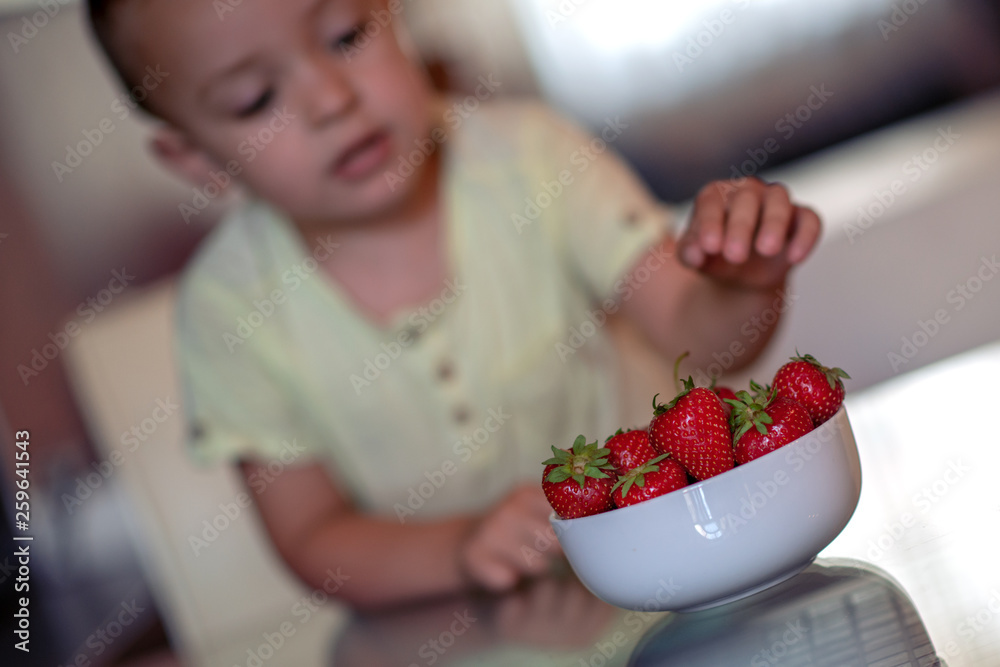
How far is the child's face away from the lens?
1038 mm

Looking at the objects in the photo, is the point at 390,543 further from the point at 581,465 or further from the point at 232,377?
the point at 581,465

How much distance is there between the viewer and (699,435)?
48 cm

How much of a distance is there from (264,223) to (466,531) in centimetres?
61

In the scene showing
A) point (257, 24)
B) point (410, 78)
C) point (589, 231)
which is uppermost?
point (257, 24)

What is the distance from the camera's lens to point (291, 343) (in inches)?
50.1

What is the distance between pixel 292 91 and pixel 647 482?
73cm

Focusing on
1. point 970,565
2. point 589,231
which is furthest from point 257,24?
point 970,565

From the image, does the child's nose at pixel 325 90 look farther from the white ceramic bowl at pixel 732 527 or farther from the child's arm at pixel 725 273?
the white ceramic bowl at pixel 732 527

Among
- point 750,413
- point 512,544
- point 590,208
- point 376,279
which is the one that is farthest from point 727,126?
point 750,413

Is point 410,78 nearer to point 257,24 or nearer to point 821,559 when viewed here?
point 257,24

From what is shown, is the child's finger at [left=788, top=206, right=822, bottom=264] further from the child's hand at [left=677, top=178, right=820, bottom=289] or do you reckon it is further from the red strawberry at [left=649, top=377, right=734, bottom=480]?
the red strawberry at [left=649, top=377, right=734, bottom=480]

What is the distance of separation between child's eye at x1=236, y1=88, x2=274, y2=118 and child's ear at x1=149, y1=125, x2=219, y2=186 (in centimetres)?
11

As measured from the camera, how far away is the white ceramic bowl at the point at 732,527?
0.46 metres

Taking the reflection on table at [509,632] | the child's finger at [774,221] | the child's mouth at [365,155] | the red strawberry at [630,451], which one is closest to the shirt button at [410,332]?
the child's mouth at [365,155]
